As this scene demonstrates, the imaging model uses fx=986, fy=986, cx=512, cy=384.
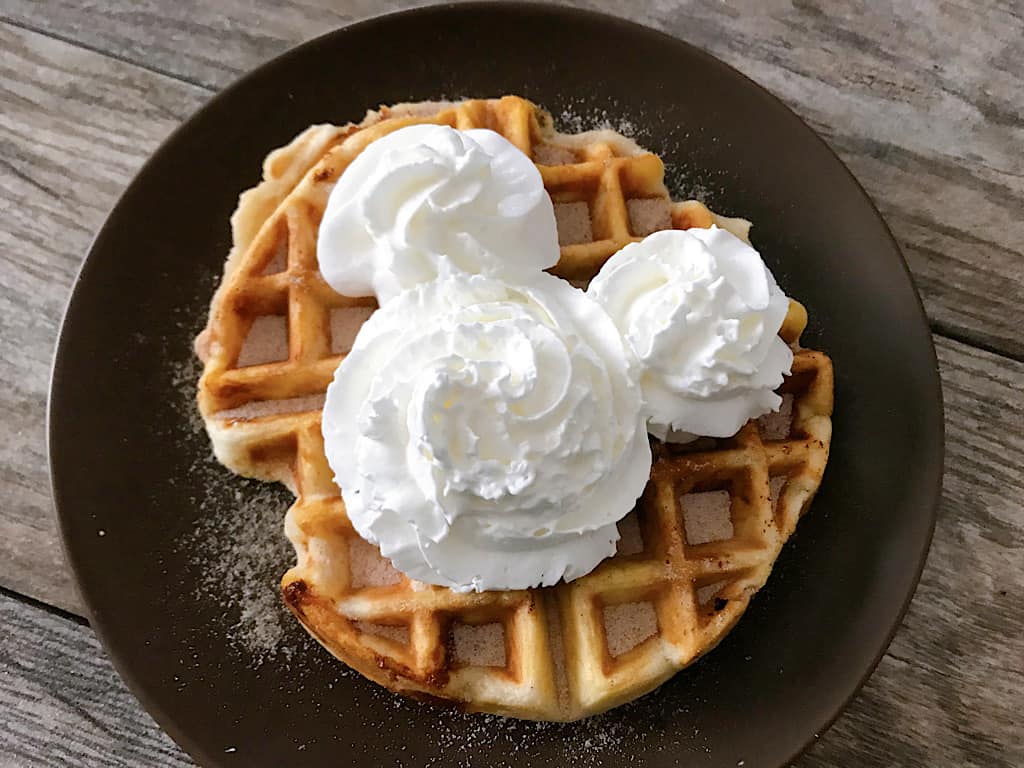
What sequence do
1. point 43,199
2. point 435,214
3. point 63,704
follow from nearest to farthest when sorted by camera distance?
point 435,214, point 63,704, point 43,199

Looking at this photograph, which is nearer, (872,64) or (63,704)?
(63,704)

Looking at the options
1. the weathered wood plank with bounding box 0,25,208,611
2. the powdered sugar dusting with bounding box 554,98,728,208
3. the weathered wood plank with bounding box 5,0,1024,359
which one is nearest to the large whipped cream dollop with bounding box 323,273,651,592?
the powdered sugar dusting with bounding box 554,98,728,208

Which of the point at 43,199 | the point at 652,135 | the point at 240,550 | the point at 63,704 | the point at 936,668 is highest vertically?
the point at 652,135

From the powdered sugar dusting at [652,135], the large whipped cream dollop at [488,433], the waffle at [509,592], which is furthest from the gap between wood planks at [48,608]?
the powdered sugar dusting at [652,135]

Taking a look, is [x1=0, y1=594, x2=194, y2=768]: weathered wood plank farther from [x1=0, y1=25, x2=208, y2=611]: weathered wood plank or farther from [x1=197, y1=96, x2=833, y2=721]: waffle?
[x1=197, y1=96, x2=833, y2=721]: waffle

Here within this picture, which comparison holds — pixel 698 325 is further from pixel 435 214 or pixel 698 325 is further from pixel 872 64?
pixel 872 64

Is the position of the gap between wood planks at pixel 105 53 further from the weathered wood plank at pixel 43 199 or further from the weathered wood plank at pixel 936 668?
the weathered wood plank at pixel 936 668

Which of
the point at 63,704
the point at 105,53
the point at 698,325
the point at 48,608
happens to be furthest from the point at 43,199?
the point at 698,325

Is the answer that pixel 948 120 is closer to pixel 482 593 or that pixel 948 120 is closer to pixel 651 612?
pixel 651 612
